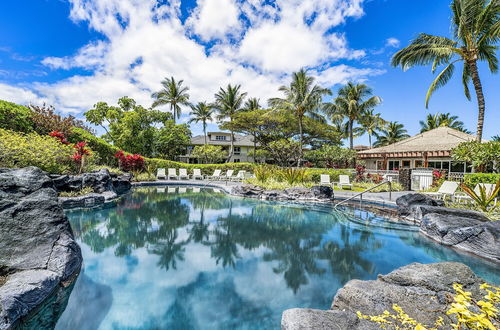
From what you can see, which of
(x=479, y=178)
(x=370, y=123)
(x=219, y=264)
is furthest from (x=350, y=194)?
(x=370, y=123)

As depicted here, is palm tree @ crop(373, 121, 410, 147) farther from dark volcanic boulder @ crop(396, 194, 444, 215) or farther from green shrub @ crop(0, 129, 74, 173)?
green shrub @ crop(0, 129, 74, 173)

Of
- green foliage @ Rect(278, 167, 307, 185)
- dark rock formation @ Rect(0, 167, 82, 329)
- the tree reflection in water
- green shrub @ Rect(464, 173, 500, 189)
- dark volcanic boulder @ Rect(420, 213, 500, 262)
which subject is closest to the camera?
dark rock formation @ Rect(0, 167, 82, 329)

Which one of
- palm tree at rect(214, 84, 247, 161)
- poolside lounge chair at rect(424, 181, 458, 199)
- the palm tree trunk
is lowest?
poolside lounge chair at rect(424, 181, 458, 199)

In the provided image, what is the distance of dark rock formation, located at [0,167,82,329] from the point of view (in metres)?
3.00

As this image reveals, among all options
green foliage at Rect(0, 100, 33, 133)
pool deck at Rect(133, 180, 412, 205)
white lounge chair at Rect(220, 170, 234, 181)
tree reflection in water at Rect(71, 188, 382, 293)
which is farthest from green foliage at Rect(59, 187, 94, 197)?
white lounge chair at Rect(220, 170, 234, 181)

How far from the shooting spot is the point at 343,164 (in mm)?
30359

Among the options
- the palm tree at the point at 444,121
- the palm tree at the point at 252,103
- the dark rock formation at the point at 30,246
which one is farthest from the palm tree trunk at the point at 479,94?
the palm tree at the point at 444,121

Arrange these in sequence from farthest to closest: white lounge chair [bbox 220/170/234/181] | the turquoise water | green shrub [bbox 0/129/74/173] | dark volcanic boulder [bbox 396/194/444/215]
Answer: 1. white lounge chair [bbox 220/170/234/181]
2. green shrub [bbox 0/129/74/173]
3. dark volcanic boulder [bbox 396/194/444/215]
4. the turquoise water

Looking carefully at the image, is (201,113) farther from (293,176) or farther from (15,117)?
(293,176)

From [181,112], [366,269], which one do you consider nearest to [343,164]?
[181,112]

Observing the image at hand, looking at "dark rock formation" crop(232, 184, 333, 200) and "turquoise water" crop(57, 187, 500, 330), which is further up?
"dark rock formation" crop(232, 184, 333, 200)

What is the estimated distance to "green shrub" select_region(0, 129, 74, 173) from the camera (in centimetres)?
852

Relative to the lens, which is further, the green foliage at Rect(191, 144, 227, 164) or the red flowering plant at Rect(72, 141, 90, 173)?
the green foliage at Rect(191, 144, 227, 164)

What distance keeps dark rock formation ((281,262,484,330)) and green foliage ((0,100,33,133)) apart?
53.6ft
